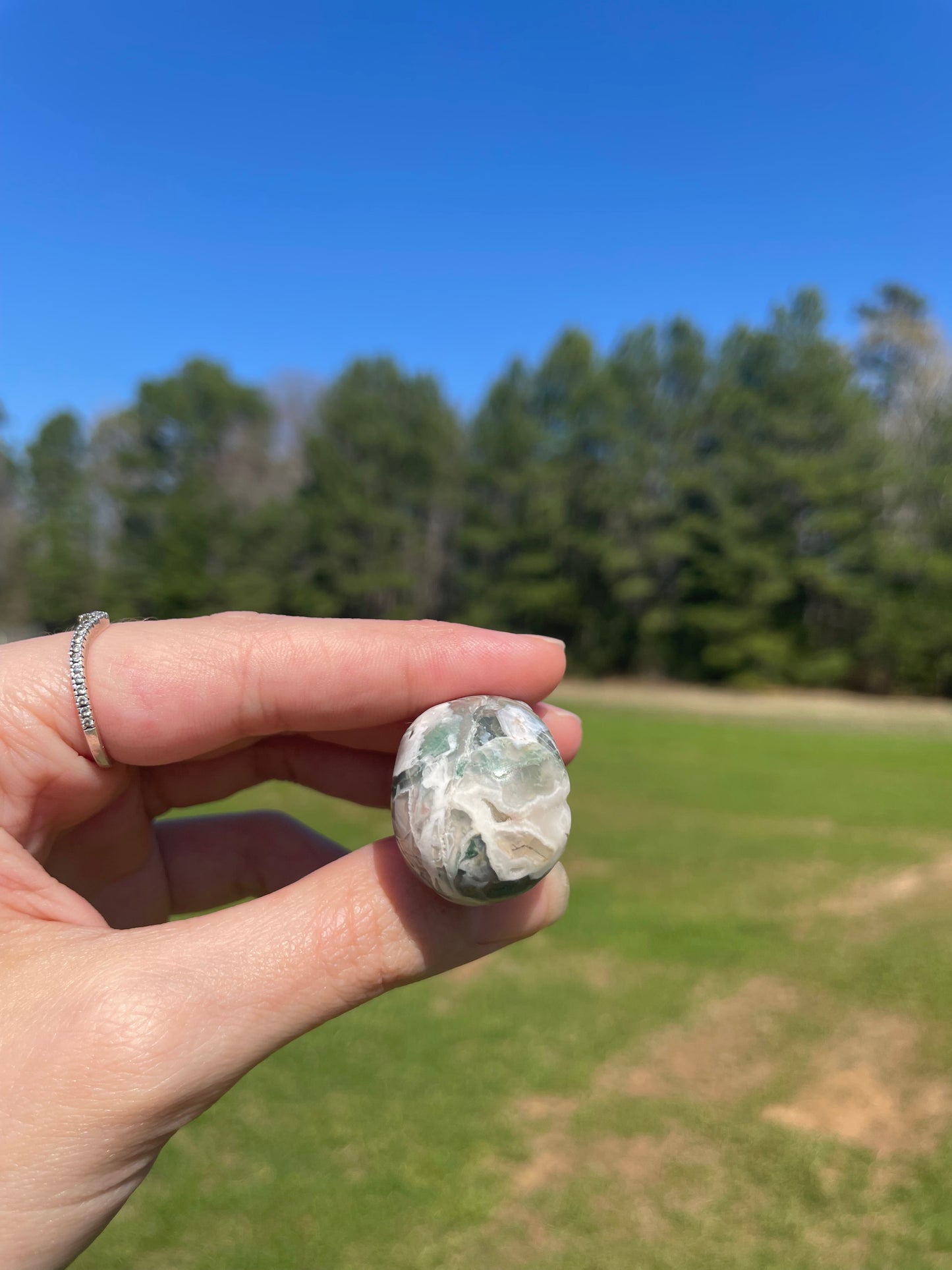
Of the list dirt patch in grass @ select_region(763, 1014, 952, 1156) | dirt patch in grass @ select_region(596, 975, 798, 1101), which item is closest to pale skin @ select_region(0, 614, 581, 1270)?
dirt patch in grass @ select_region(596, 975, 798, 1101)

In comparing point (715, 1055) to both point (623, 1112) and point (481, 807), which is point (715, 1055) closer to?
point (623, 1112)

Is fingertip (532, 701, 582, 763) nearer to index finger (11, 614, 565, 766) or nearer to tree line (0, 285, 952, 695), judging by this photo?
index finger (11, 614, 565, 766)

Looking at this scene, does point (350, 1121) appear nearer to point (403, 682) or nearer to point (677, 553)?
point (403, 682)

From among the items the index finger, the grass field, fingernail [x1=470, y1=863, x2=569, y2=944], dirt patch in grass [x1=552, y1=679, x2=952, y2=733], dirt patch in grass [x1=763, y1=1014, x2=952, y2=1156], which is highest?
the index finger

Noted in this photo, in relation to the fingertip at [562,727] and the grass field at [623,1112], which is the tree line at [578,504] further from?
the fingertip at [562,727]

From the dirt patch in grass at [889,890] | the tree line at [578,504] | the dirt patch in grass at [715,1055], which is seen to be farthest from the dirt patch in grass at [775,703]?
the dirt patch in grass at [715,1055]

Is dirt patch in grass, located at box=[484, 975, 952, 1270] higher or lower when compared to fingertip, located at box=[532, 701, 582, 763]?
lower
